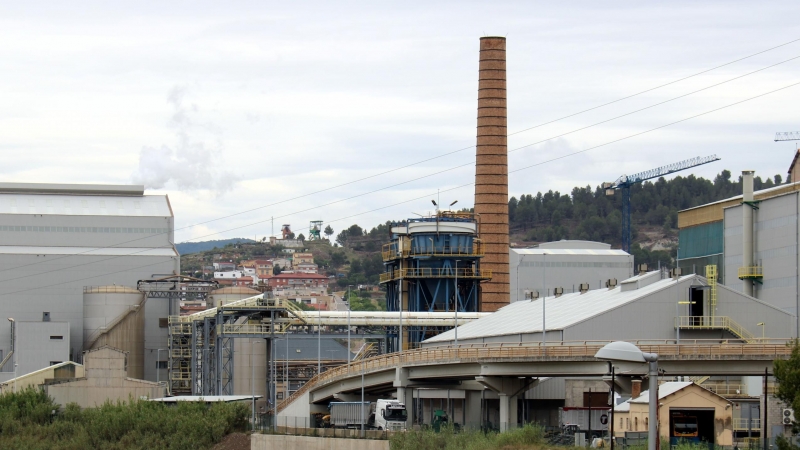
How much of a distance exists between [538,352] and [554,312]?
20165 millimetres

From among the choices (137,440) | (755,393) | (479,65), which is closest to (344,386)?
(137,440)

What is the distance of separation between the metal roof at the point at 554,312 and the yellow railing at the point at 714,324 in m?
2.58

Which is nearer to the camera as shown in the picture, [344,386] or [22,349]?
[344,386]

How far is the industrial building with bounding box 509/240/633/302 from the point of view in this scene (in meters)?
178

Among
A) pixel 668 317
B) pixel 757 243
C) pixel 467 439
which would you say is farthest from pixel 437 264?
pixel 467 439

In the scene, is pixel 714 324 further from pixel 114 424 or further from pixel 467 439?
pixel 114 424

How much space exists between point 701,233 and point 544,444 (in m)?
57.5

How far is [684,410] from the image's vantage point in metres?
64.8

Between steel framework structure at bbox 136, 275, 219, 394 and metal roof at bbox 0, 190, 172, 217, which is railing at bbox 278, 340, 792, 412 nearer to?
steel framework structure at bbox 136, 275, 219, 394

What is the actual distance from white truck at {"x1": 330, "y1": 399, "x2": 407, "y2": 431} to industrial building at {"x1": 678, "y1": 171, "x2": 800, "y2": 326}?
85.7ft

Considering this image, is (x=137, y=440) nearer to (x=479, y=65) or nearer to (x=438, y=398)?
(x=438, y=398)

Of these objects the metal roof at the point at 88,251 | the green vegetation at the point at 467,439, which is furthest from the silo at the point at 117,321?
the green vegetation at the point at 467,439

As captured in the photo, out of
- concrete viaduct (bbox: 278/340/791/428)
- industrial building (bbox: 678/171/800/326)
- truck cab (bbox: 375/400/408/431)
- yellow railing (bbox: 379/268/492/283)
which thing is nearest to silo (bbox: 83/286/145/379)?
yellow railing (bbox: 379/268/492/283)

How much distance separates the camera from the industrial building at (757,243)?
9731 cm
